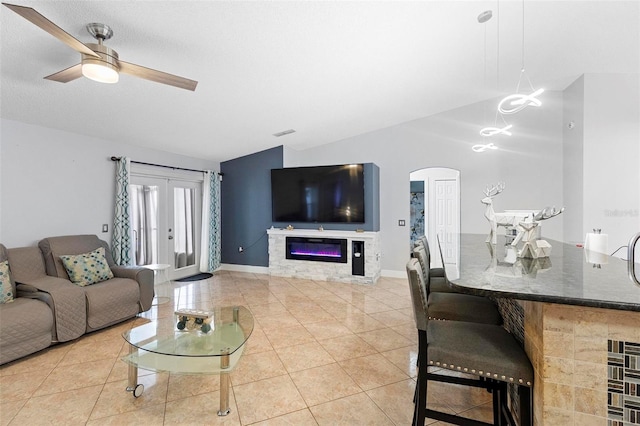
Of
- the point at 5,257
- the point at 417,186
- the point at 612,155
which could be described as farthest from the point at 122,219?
the point at 612,155

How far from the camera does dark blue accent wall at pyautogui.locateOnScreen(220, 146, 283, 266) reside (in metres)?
6.20

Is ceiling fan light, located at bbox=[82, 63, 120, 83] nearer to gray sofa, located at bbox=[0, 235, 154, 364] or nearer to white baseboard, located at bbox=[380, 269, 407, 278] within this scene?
gray sofa, located at bbox=[0, 235, 154, 364]

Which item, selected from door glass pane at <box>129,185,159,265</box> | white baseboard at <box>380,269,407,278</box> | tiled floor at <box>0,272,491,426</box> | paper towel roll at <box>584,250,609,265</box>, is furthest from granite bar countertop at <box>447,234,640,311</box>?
door glass pane at <box>129,185,159,265</box>

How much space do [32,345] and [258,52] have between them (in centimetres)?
334

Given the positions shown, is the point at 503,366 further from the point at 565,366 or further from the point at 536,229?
the point at 536,229

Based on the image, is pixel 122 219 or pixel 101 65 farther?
pixel 122 219

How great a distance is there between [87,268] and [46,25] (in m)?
2.76

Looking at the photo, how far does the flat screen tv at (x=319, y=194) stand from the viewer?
18.0 feet

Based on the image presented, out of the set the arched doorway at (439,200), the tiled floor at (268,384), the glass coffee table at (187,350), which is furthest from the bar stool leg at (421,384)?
the arched doorway at (439,200)

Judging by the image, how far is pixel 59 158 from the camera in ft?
12.6

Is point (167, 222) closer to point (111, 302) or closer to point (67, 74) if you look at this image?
point (111, 302)

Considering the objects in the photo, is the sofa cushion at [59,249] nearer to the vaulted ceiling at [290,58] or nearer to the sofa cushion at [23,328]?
the sofa cushion at [23,328]

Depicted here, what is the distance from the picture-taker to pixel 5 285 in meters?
2.82

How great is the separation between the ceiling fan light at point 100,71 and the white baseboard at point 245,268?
15.2 feet
